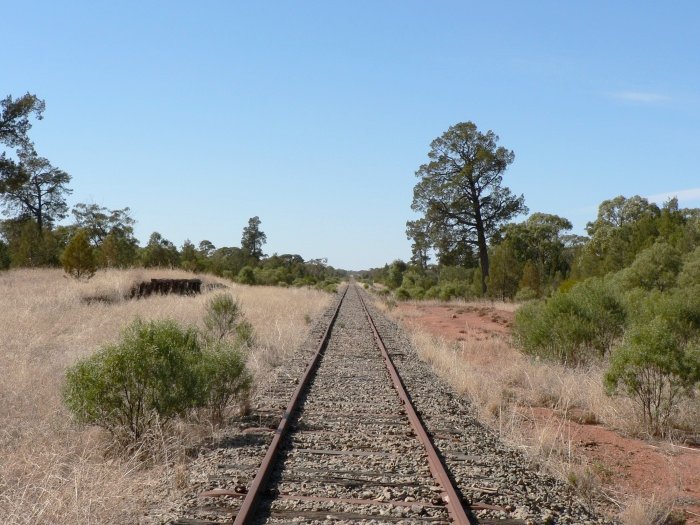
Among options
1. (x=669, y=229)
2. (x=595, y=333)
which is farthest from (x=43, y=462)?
(x=669, y=229)

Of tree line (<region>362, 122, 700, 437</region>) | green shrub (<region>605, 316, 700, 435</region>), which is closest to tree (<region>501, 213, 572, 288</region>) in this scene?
tree line (<region>362, 122, 700, 437</region>)

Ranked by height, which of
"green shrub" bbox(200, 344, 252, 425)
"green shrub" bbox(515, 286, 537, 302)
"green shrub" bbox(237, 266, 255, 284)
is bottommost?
"green shrub" bbox(200, 344, 252, 425)

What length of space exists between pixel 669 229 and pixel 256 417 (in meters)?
42.3

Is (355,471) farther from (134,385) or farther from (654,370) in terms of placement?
Answer: (654,370)

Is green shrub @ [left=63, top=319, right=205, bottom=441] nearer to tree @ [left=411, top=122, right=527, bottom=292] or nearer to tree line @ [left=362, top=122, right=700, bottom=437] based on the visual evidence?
tree line @ [left=362, top=122, right=700, bottom=437]

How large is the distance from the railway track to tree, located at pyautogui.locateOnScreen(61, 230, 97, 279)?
26057mm

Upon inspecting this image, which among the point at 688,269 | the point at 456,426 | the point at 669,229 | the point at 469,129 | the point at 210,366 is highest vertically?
the point at 469,129

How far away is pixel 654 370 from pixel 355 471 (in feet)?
18.6

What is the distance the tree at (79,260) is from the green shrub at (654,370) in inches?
1153

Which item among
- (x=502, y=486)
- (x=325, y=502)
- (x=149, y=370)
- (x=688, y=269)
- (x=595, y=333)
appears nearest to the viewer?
(x=325, y=502)

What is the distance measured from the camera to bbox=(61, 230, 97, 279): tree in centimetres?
3416

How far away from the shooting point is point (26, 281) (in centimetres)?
3491

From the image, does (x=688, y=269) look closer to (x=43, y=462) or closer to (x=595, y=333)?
(x=595, y=333)

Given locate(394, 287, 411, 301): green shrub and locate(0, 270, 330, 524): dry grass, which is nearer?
locate(0, 270, 330, 524): dry grass
